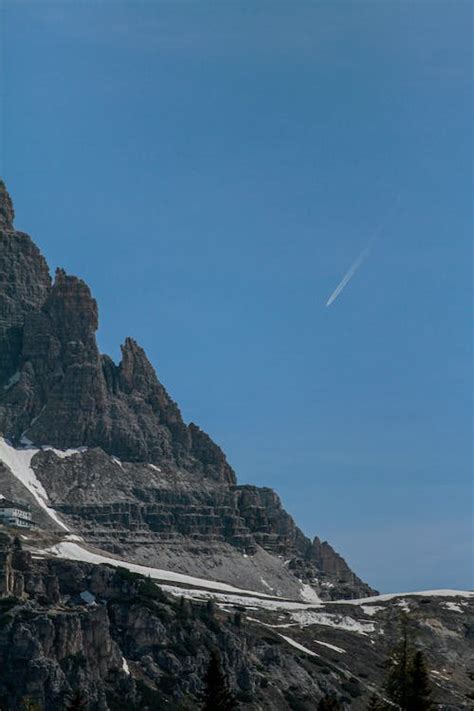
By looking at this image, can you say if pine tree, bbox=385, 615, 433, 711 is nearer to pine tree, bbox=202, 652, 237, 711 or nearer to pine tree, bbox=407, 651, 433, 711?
pine tree, bbox=407, 651, 433, 711

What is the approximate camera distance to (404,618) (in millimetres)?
153375

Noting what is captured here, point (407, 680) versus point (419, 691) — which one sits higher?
point (407, 680)

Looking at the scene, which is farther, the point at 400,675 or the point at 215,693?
the point at 400,675

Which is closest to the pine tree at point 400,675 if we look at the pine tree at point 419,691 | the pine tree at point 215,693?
the pine tree at point 419,691

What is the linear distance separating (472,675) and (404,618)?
11.4 meters

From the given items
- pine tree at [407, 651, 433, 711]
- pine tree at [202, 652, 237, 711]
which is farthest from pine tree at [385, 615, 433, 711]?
pine tree at [202, 652, 237, 711]

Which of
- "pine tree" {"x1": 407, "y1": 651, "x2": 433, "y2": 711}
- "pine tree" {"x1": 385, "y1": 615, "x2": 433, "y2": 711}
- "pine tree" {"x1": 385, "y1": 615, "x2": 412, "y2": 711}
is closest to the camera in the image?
"pine tree" {"x1": 407, "y1": 651, "x2": 433, "y2": 711}

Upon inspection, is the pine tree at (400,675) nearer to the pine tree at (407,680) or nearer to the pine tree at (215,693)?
the pine tree at (407,680)

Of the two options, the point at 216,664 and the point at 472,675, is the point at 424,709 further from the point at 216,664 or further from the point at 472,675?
the point at 216,664

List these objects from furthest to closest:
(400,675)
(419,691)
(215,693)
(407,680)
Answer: (400,675), (407,680), (419,691), (215,693)

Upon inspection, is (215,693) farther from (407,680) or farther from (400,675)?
(400,675)

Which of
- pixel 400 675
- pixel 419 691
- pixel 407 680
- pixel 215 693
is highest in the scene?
pixel 400 675

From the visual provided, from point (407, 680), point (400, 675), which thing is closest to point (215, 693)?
point (407, 680)

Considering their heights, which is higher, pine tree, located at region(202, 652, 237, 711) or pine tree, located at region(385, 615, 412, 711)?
pine tree, located at region(385, 615, 412, 711)
